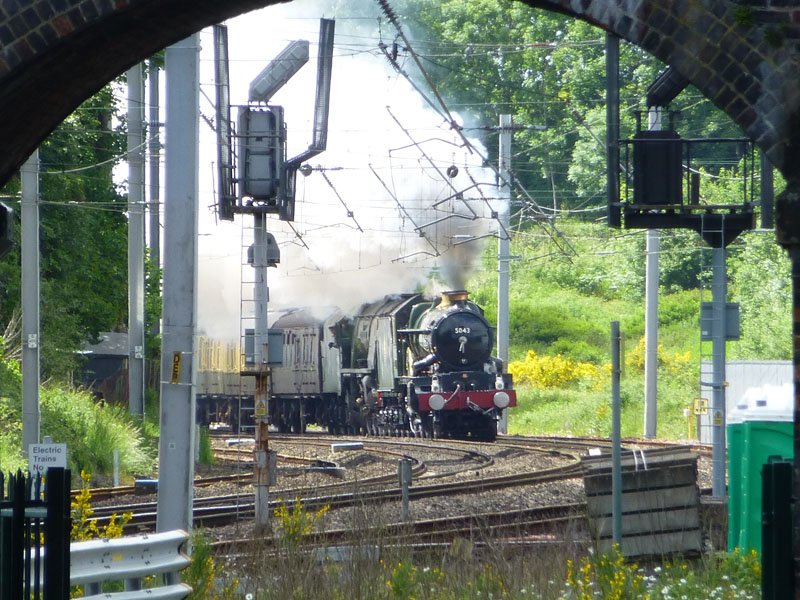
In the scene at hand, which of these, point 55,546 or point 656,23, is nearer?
point 656,23

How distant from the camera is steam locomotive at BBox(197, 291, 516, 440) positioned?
86.1 ft

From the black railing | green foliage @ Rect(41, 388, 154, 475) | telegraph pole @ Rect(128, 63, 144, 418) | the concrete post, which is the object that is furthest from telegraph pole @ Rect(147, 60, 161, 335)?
the black railing

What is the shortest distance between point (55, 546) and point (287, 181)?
28.2 ft

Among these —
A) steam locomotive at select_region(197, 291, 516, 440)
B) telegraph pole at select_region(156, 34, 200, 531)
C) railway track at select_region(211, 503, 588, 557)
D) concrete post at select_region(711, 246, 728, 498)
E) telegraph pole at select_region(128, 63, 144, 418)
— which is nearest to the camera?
railway track at select_region(211, 503, 588, 557)

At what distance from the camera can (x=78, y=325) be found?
24875mm

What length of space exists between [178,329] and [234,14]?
495 centimetres

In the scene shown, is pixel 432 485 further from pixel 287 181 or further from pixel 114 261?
pixel 114 261

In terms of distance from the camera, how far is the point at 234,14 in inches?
230

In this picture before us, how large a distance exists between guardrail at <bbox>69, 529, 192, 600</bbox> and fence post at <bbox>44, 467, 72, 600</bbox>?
34.3 inches

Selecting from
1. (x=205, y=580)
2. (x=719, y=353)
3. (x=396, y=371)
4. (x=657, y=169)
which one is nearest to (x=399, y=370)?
(x=396, y=371)

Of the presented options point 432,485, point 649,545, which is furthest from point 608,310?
point 649,545

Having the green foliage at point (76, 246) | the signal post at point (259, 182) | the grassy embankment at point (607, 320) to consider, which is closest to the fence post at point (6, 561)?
the signal post at point (259, 182)

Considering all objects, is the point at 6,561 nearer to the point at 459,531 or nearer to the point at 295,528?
the point at 295,528

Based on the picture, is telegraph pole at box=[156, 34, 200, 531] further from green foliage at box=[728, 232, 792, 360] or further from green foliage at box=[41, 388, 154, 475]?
green foliage at box=[728, 232, 792, 360]
